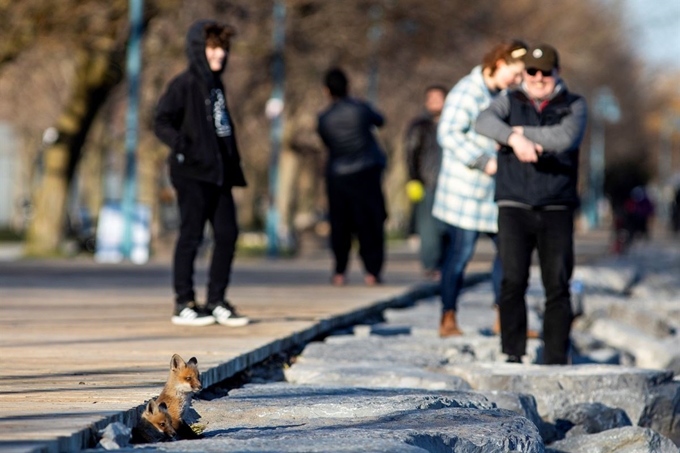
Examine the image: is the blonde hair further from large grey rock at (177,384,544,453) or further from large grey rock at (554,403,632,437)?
large grey rock at (177,384,544,453)

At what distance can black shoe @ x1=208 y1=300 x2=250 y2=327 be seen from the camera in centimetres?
931

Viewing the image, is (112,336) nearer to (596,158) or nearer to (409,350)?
(409,350)

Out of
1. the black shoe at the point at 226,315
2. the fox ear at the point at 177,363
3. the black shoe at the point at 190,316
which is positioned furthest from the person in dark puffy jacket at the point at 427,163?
the fox ear at the point at 177,363

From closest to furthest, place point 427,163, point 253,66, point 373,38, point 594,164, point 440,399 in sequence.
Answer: point 440,399 → point 427,163 → point 373,38 → point 253,66 → point 594,164

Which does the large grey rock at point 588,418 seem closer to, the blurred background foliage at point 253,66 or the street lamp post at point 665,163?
the blurred background foliage at point 253,66

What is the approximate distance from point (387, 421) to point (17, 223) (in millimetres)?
63536

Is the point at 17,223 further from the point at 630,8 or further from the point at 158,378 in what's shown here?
the point at 158,378

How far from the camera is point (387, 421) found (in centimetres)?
586

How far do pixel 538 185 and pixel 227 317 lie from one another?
2.17m

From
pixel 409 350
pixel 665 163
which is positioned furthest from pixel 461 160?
pixel 665 163

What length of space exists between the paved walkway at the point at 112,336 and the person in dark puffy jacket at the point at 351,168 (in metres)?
0.56

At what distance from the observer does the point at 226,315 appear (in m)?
9.35

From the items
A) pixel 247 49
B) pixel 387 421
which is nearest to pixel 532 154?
pixel 387 421

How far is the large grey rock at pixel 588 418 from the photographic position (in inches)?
295
